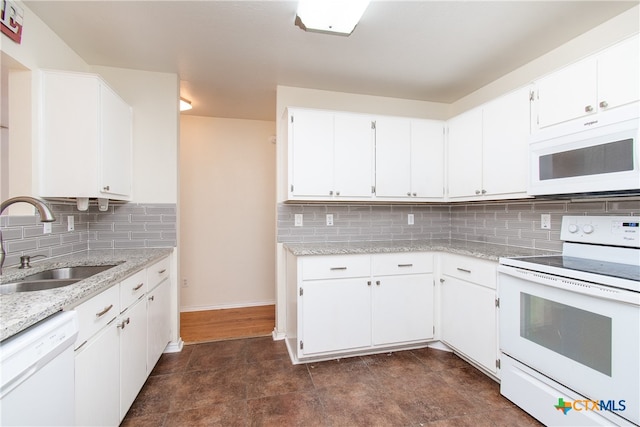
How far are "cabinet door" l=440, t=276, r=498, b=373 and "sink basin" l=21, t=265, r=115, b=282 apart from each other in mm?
2460

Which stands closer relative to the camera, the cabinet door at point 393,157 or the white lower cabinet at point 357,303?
the white lower cabinet at point 357,303

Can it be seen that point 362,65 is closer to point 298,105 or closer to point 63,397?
point 298,105

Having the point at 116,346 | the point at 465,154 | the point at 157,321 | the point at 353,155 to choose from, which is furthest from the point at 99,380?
the point at 465,154

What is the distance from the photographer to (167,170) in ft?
8.03

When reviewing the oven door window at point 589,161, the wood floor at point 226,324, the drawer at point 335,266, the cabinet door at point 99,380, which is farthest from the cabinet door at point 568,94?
the wood floor at point 226,324

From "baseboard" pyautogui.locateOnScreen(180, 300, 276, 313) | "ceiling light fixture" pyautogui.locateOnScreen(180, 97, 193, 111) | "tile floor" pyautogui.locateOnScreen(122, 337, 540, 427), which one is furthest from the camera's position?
"baseboard" pyautogui.locateOnScreen(180, 300, 276, 313)

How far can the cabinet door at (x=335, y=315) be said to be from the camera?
85.2 inches

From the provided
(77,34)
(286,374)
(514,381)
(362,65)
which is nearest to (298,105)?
Answer: (362,65)

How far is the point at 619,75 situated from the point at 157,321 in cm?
322

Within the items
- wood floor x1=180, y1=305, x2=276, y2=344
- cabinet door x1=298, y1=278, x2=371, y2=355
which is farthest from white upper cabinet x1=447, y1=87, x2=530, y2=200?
wood floor x1=180, y1=305, x2=276, y2=344

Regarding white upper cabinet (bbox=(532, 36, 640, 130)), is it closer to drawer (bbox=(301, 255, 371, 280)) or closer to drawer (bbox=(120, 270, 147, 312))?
drawer (bbox=(301, 255, 371, 280))

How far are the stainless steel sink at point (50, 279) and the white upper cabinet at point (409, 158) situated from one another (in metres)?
2.18

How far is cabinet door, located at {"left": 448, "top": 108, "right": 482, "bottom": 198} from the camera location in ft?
7.74

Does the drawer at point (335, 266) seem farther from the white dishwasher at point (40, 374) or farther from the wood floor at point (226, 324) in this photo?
the white dishwasher at point (40, 374)
